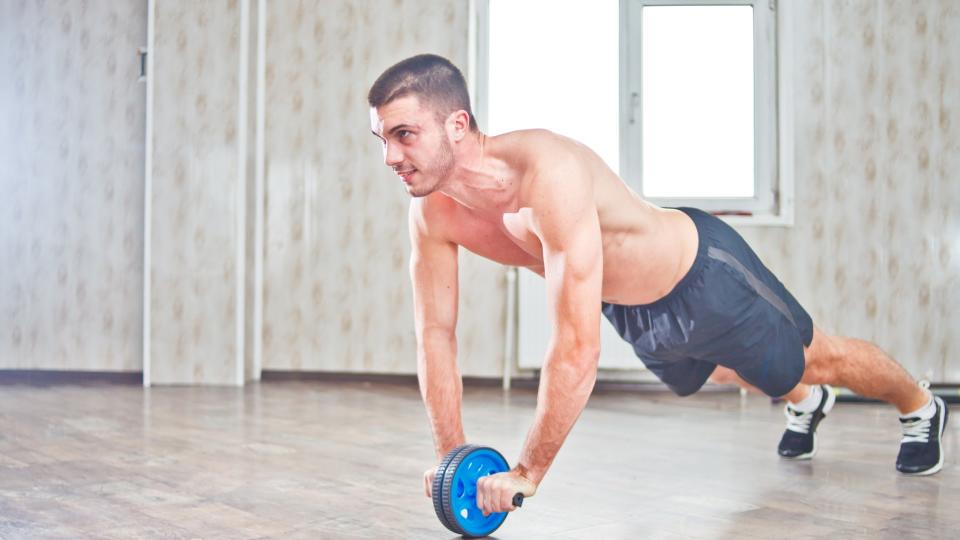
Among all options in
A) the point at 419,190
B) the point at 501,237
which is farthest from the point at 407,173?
the point at 501,237

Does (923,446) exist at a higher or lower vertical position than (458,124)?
lower

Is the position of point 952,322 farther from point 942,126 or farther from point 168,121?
point 168,121

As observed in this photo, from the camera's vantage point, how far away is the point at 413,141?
160 centimetres

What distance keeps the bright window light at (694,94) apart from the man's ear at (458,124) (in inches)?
128

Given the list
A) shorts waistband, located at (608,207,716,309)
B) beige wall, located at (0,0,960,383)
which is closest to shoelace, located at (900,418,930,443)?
shorts waistband, located at (608,207,716,309)

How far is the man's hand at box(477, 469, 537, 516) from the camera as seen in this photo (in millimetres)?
1551

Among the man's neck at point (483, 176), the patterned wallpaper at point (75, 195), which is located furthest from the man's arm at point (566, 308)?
the patterned wallpaper at point (75, 195)

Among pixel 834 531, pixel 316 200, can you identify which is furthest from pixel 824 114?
pixel 834 531

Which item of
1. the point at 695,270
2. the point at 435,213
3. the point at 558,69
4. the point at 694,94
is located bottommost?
the point at 695,270

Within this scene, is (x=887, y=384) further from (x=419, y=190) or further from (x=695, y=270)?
(x=419, y=190)

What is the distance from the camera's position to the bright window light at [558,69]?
485 centimetres

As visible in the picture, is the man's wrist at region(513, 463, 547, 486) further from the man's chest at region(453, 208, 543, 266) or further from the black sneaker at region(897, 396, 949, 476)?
the black sneaker at region(897, 396, 949, 476)

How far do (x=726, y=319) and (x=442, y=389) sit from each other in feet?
2.07

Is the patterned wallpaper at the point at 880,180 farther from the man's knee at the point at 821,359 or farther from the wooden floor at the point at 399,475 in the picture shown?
the man's knee at the point at 821,359
